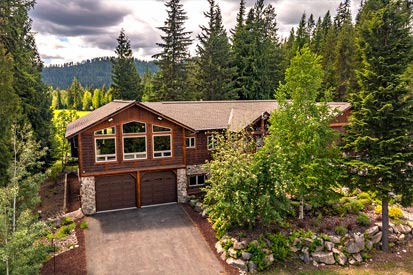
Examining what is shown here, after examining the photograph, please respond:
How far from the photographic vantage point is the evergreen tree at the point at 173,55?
40094 mm

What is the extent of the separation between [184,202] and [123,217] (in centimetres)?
454

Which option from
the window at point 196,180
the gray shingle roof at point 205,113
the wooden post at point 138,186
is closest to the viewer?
the wooden post at point 138,186

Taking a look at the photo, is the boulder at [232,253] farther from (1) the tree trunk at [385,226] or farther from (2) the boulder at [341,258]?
(1) the tree trunk at [385,226]

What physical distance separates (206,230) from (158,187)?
17.9ft

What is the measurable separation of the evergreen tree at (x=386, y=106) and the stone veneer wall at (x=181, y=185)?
10.8 m

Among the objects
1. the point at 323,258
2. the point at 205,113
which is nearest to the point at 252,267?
the point at 323,258

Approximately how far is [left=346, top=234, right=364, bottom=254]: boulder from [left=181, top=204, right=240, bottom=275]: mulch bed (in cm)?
638

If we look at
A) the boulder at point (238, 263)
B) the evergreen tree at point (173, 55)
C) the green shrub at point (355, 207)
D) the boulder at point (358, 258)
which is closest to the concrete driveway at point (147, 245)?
the boulder at point (238, 263)

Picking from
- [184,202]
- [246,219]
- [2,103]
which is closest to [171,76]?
[184,202]

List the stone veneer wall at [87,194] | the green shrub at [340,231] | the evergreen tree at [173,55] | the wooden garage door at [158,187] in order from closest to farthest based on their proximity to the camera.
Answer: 1. the green shrub at [340,231]
2. the stone veneer wall at [87,194]
3. the wooden garage door at [158,187]
4. the evergreen tree at [173,55]

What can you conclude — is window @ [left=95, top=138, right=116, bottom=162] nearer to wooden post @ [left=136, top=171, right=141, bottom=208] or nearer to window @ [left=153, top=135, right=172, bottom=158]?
wooden post @ [left=136, top=171, right=141, bottom=208]

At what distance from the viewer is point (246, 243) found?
A: 14844 millimetres

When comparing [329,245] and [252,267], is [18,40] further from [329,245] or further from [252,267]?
[329,245]

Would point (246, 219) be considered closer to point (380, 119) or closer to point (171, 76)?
point (380, 119)
